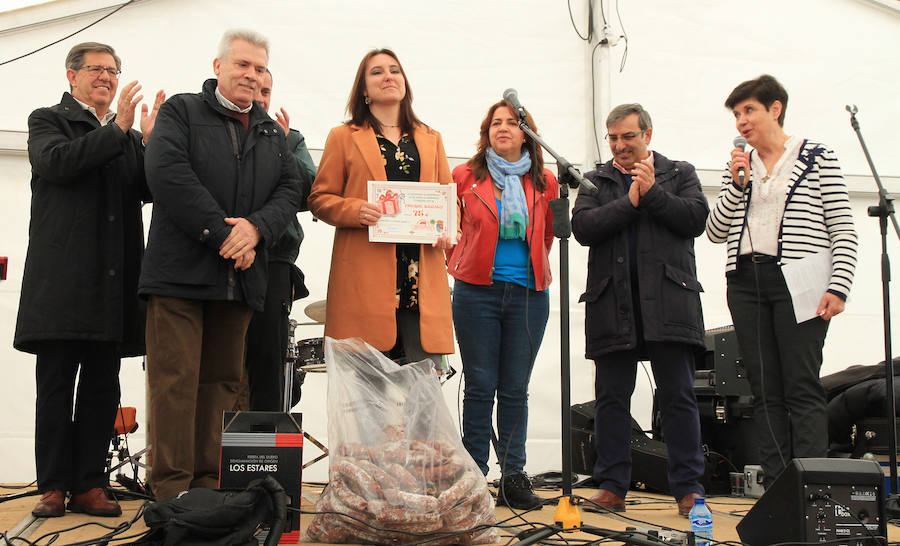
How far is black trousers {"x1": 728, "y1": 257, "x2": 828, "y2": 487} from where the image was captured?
322 centimetres

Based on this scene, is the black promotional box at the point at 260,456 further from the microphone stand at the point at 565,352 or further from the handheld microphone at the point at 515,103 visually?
the handheld microphone at the point at 515,103

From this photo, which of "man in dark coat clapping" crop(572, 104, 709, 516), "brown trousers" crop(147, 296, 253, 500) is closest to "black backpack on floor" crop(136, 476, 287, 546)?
"brown trousers" crop(147, 296, 253, 500)

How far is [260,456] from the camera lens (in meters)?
2.52

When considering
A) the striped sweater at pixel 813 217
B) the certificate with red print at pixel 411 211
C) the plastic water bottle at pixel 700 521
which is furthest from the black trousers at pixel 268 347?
the striped sweater at pixel 813 217

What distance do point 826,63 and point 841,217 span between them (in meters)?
2.59

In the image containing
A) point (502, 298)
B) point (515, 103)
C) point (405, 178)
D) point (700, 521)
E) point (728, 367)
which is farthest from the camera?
point (728, 367)

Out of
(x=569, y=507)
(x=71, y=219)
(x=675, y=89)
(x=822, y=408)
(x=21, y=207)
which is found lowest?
(x=569, y=507)

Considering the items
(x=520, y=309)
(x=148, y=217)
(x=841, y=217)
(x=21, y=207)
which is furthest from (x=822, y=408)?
(x=21, y=207)

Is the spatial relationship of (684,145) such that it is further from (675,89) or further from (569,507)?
(569,507)

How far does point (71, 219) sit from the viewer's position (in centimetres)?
299

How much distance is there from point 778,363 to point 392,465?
1666 mm

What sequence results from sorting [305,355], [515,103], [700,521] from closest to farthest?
[700,521] → [515,103] → [305,355]

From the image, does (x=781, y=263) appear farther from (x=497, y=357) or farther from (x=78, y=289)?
(x=78, y=289)

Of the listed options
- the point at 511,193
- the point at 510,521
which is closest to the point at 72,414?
the point at 510,521
